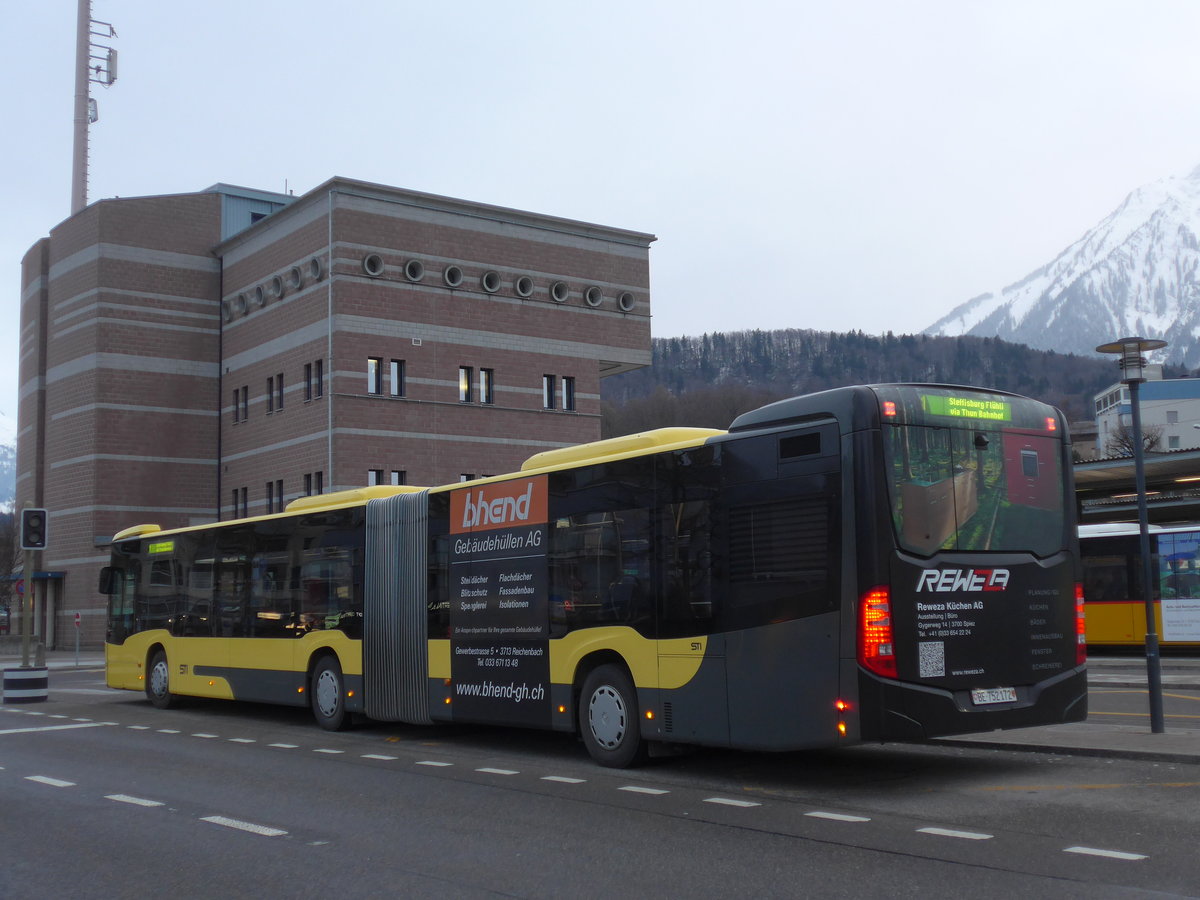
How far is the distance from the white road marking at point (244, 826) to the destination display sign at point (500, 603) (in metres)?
4.01

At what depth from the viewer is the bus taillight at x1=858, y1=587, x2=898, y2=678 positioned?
9.25 meters

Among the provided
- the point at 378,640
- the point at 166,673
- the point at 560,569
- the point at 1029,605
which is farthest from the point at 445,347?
the point at 1029,605

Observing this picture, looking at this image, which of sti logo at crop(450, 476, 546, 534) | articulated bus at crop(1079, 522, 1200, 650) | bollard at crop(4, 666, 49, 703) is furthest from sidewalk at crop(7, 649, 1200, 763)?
bollard at crop(4, 666, 49, 703)

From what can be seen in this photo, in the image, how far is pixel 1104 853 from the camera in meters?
7.23

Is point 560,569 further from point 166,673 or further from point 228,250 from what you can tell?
point 228,250

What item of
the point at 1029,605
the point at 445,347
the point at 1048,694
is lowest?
the point at 1048,694

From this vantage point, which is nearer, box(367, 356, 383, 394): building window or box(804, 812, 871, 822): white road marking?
box(804, 812, 871, 822): white road marking

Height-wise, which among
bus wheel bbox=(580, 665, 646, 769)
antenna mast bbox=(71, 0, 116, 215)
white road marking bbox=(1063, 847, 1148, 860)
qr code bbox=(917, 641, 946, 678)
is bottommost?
white road marking bbox=(1063, 847, 1148, 860)

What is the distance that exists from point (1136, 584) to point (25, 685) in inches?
927

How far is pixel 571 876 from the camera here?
6996mm

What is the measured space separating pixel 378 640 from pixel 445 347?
29865 mm

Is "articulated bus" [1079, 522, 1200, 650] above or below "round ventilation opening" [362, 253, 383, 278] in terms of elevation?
below

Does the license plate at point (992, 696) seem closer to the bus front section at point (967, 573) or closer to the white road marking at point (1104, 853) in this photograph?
the bus front section at point (967, 573)

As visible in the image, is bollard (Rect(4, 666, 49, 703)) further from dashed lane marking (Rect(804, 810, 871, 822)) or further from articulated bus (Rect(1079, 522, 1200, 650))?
articulated bus (Rect(1079, 522, 1200, 650))
